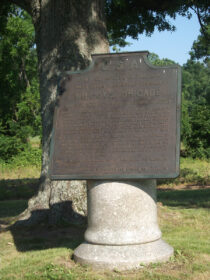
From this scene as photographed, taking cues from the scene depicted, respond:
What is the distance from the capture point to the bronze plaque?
482 cm

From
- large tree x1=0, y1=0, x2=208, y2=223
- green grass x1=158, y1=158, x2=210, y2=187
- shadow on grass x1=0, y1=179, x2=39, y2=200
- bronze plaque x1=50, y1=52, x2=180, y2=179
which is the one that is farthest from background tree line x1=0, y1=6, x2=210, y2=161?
bronze plaque x1=50, y1=52, x2=180, y2=179

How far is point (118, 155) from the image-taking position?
4.89 metres

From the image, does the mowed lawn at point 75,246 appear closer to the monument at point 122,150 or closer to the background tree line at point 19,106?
the monument at point 122,150

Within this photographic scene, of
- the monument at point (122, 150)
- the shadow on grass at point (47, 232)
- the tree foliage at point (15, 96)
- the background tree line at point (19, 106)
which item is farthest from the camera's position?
the tree foliage at point (15, 96)

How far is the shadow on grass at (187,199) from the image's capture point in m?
9.42

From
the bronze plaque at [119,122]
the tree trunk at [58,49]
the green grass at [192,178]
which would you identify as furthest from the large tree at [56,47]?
the green grass at [192,178]

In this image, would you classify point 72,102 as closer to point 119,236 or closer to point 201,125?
point 119,236

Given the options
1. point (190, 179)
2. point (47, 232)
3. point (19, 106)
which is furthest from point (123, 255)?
point (19, 106)

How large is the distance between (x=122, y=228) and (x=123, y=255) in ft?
1.00

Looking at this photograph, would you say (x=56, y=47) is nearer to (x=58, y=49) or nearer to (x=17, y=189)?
(x=58, y=49)

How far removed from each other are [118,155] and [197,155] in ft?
58.9

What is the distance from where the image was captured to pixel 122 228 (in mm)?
4824

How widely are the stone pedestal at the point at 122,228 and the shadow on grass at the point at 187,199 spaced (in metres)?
4.56

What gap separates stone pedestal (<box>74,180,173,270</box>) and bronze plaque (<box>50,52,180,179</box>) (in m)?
0.21
